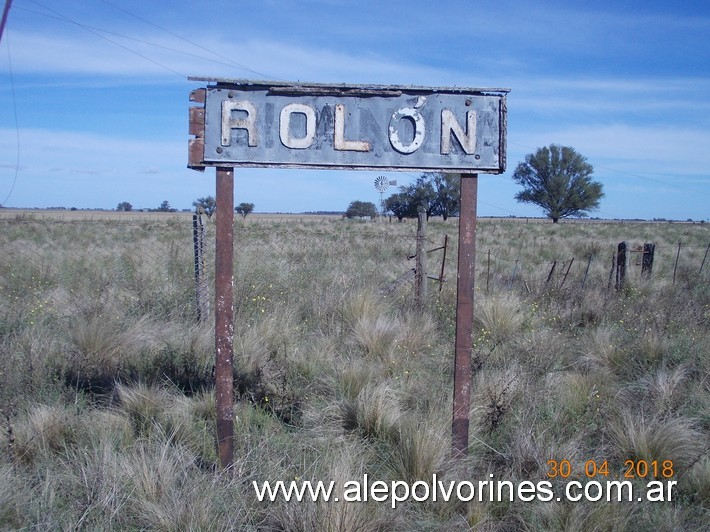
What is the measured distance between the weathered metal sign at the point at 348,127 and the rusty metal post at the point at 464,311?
0.61 feet

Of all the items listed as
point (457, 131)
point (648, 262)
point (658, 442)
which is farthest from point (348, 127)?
point (648, 262)

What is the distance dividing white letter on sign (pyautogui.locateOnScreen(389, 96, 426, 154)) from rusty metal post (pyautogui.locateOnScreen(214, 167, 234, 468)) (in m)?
1.07

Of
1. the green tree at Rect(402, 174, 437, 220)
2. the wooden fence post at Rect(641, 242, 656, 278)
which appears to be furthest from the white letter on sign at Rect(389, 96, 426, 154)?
the green tree at Rect(402, 174, 437, 220)

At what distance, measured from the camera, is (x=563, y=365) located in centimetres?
649

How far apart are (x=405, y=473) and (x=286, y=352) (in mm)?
2337

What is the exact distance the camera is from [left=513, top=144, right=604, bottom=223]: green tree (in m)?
51.4

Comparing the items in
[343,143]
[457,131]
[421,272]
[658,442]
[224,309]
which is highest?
[457,131]

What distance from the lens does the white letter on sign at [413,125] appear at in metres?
4.31

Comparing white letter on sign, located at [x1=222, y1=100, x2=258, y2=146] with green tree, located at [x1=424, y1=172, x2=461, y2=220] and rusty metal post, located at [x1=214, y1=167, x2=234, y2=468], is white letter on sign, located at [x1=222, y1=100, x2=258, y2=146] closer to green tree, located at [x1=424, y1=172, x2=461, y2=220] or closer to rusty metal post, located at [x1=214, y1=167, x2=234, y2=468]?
rusty metal post, located at [x1=214, y1=167, x2=234, y2=468]

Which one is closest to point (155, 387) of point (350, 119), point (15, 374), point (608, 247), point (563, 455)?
point (15, 374)

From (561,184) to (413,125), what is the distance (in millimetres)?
49916

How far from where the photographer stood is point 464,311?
4.42 m

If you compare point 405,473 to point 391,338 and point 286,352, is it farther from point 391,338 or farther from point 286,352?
point 391,338

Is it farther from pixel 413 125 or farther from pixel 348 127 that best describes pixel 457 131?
pixel 348 127
